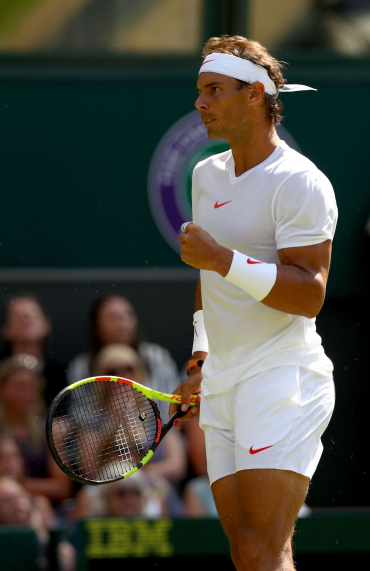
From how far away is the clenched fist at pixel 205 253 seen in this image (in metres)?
2.84

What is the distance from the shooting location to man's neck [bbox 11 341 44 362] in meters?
5.47

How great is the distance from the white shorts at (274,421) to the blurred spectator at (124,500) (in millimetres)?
1843

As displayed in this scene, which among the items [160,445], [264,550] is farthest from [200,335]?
[160,445]

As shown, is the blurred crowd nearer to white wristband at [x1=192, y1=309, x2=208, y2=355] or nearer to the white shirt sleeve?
white wristband at [x1=192, y1=309, x2=208, y2=355]

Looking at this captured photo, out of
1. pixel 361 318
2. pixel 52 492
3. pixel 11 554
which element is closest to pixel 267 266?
pixel 11 554

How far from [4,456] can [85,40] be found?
256 cm

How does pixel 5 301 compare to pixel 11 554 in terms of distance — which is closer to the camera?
pixel 11 554

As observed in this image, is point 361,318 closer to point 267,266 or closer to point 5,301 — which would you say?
point 5,301

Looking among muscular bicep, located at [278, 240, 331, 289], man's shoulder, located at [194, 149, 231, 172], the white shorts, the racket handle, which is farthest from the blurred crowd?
muscular bicep, located at [278, 240, 331, 289]

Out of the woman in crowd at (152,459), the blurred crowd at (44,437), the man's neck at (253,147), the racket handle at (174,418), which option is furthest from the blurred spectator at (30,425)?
the man's neck at (253,147)

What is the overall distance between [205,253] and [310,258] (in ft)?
0.98

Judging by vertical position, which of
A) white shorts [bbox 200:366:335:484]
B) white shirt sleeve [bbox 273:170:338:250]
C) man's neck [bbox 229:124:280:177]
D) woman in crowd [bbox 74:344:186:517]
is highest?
man's neck [bbox 229:124:280:177]

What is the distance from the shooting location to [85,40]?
6.19 meters

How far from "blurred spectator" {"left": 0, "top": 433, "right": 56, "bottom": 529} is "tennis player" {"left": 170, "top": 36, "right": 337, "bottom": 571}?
2.06 m
